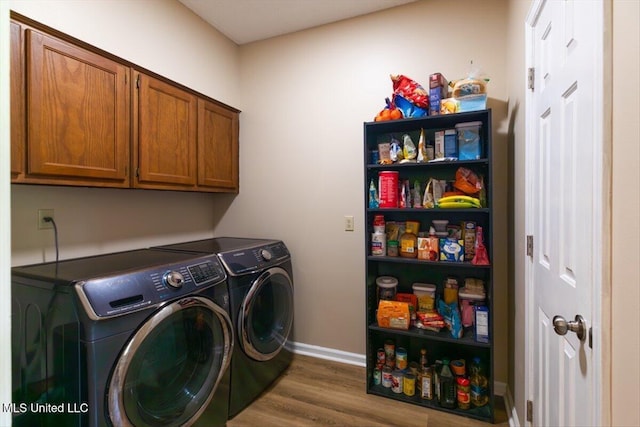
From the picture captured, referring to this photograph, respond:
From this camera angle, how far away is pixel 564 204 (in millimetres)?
962

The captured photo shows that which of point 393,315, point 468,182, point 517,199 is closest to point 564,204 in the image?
point 517,199

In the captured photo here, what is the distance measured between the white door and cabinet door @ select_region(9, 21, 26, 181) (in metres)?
2.01

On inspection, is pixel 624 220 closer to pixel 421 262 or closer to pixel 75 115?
pixel 421 262

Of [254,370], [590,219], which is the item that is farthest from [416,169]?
[254,370]

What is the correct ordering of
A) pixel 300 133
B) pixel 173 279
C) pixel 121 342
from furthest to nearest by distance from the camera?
pixel 300 133, pixel 173 279, pixel 121 342

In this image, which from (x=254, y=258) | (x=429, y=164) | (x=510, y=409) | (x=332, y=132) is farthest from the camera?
(x=332, y=132)

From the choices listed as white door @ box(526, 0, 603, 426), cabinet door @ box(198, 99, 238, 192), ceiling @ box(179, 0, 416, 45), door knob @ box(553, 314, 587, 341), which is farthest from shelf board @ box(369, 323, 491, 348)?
ceiling @ box(179, 0, 416, 45)

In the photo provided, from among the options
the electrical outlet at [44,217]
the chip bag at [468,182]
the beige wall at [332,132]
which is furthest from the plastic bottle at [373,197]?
the electrical outlet at [44,217]

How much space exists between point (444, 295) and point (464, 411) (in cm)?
66

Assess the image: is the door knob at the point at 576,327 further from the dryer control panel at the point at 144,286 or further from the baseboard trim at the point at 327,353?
the baseboard trim at the point at 327,353

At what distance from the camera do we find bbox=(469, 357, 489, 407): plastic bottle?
1.77m

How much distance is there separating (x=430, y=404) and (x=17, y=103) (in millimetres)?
2621

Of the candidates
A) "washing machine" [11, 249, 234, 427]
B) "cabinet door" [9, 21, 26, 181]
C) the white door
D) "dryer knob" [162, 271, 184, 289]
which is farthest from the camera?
"dryer knob" [162, 271, 184, 289]

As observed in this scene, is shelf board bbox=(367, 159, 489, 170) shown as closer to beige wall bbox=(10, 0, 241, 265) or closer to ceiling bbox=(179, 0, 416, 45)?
ceiling bbox=(179, 0, 416, 45)
